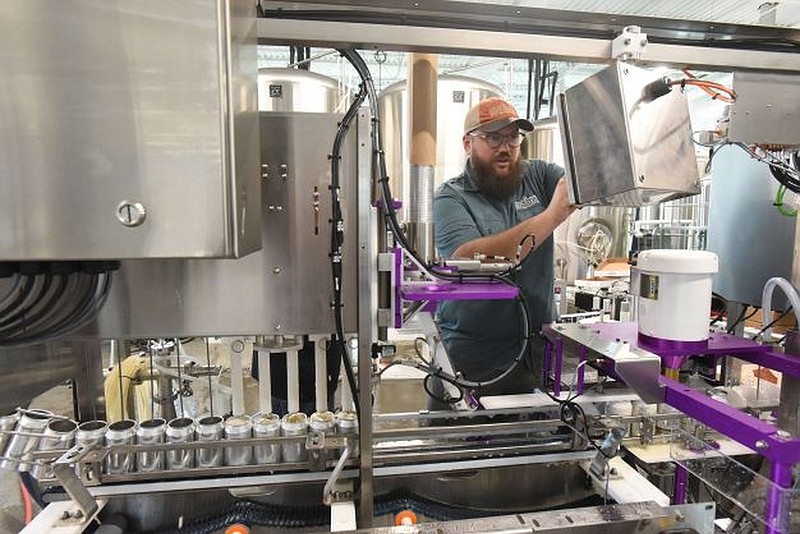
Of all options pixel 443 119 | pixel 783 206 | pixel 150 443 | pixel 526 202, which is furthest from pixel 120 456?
pixel 443 119

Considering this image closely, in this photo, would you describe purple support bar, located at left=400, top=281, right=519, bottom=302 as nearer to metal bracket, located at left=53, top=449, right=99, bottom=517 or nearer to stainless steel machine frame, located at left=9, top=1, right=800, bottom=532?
stainless steel machine frame, located at left=9, top=1, right=800, bottom=532

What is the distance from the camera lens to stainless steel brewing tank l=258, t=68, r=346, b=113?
98.9 inches

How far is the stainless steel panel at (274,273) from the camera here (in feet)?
3.12

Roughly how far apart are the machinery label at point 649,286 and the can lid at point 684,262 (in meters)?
0.02

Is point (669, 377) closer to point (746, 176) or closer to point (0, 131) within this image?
point (746, 176)

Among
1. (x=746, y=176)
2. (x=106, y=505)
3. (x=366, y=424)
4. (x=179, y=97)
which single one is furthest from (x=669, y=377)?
(x=106, y=505)

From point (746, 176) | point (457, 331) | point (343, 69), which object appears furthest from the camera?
point (343, 69)

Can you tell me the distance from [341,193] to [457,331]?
1.01 metres

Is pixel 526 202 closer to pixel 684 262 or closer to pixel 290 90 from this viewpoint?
pixel 684 262

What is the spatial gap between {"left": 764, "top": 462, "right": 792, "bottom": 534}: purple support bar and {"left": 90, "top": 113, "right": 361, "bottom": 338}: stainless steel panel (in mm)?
785

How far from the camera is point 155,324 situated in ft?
3.16

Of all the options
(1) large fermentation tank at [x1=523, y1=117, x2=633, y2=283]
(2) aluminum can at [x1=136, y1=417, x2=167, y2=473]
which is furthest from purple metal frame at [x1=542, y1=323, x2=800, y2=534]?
(1) large fermentation tank at [x1=523, y1=117, x2=633, y2=283]

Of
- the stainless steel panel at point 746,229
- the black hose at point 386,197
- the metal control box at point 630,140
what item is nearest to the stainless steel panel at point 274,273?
the black hose at point 386,197

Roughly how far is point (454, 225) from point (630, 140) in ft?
3.40
